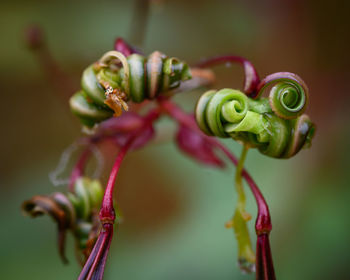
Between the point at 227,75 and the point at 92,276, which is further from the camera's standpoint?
the point at 227,75

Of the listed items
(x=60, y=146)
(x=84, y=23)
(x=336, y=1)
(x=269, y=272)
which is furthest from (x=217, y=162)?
(x=84, y=23)

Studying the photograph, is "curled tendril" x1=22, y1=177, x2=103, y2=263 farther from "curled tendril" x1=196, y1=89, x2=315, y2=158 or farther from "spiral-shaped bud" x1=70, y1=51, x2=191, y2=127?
"curled tendril" x1=196, y1=89, x2=315, y2=158

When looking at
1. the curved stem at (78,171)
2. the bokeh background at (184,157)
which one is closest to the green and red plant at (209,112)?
the curved stem at (78,171)

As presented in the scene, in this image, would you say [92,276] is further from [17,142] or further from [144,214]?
[17,142]

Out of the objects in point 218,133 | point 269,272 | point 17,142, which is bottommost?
point 17,142

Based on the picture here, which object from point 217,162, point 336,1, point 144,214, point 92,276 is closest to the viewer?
point 92,276

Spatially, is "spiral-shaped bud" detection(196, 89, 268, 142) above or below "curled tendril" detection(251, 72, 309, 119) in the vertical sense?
below

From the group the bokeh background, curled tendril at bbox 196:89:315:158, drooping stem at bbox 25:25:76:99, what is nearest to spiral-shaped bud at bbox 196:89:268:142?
curled tendril at bbox 196:89:315:158
